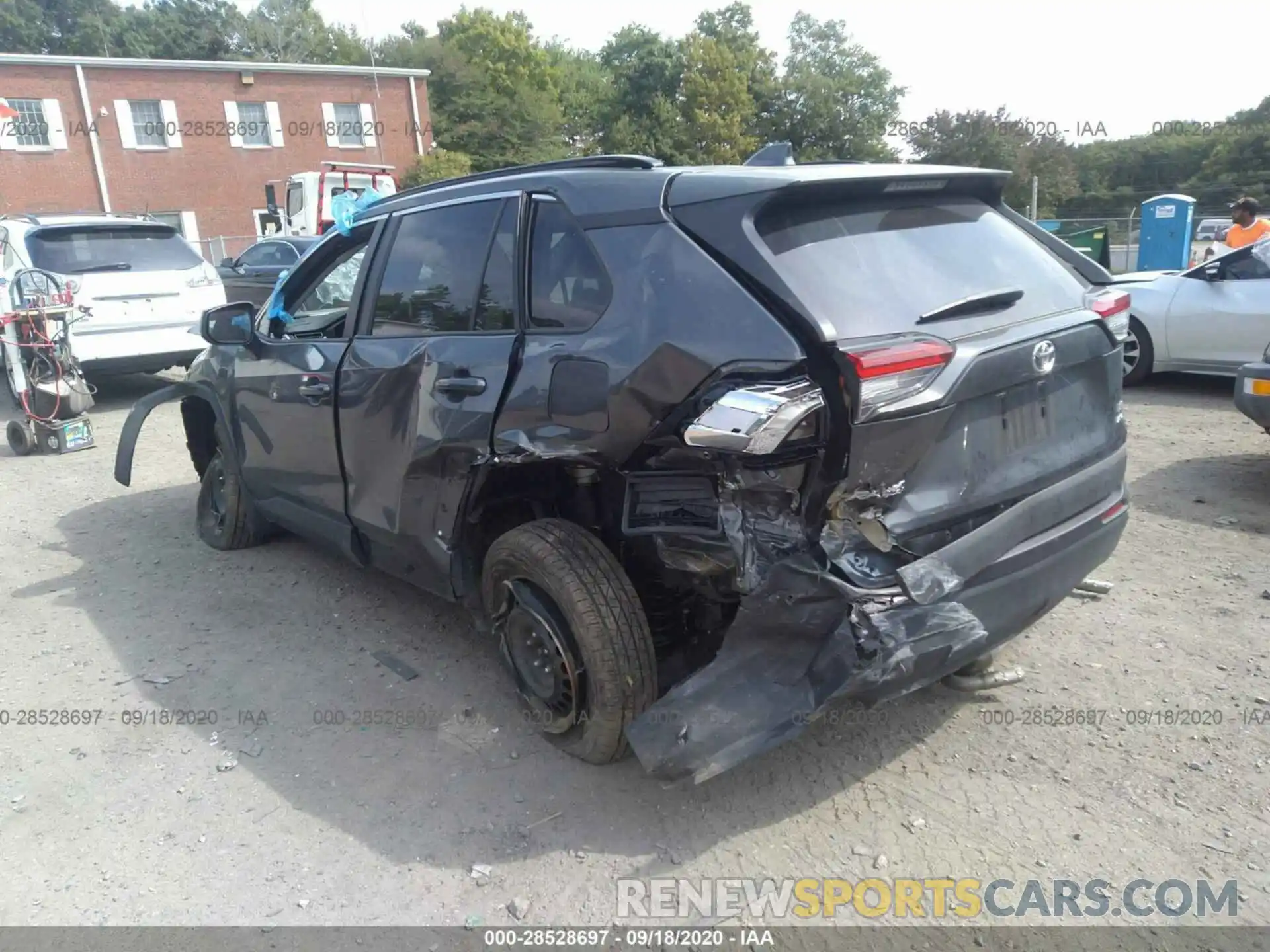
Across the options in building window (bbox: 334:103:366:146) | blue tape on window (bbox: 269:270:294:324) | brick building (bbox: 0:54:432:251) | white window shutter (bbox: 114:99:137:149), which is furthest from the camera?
building window (bbox: 334:103:366:146)

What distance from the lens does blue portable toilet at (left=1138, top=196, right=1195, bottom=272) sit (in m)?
17.7

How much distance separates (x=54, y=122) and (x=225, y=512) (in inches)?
1251

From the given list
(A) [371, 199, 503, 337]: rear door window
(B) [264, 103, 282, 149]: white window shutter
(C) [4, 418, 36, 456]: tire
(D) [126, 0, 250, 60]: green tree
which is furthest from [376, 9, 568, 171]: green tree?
(A) [371, 199, 503, 337]: rear door window

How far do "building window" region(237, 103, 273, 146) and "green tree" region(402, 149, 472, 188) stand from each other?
501 cm

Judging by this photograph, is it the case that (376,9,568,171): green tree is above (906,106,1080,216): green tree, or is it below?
above

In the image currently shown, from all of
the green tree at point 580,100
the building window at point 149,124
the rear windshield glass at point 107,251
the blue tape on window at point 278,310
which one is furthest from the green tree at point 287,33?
the blue tape on window at point 278,310

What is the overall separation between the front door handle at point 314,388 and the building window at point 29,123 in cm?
3297

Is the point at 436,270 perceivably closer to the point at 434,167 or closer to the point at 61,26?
the point at 434,167

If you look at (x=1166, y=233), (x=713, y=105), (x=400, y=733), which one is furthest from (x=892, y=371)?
(x=713, y=105)

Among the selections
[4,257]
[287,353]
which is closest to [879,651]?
[287,353]

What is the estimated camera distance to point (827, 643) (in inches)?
98.0

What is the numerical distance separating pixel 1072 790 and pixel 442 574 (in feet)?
7.52

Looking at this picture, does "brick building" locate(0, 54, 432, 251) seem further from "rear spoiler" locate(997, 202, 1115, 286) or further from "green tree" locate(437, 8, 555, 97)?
"rear spoiler" locate(997, 202, 1115, 286)

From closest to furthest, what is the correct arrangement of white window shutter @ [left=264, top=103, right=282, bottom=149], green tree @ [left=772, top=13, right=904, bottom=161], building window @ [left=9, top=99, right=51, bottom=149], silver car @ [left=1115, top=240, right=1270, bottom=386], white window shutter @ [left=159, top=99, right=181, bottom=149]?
silver car @ [left=1115, top=240, right=1270, bottom=386]
building window @ [left=9, top=99, right=51, bottom=149]
white window shutter @ [left=159, top=99, right=181, bottom=149]
white window shutter @ [left=264, top=103, right=282, bottom=149]
green tree @ [left=772, top=13, right=904, bottom=161]
